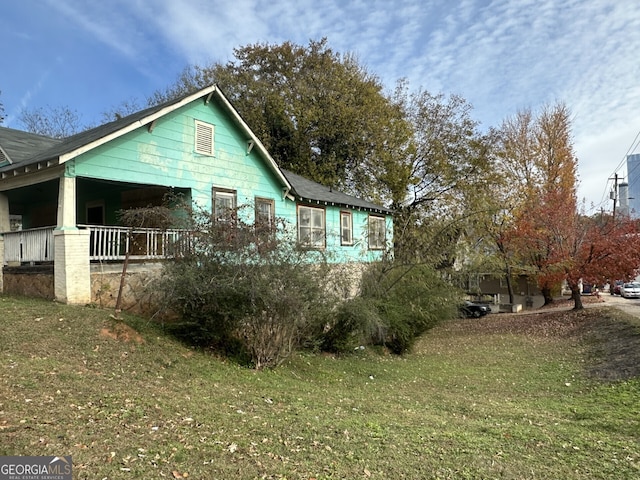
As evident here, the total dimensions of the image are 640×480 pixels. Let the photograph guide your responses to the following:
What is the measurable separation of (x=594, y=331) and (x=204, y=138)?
661 inches

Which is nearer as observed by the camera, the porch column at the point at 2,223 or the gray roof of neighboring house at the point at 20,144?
the porch column at the point at 2,223

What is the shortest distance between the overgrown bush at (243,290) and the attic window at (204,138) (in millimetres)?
4520

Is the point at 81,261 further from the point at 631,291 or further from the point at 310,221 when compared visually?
the point at 631,291

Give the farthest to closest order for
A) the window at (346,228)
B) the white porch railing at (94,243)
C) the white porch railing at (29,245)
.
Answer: the window at (346,228)
the white porch railing at (29,245)
the white porch railing at (94,243)

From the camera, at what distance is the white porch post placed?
1020 cm

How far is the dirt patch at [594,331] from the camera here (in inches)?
463

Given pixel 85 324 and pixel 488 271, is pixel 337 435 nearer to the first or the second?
pixel 85 324

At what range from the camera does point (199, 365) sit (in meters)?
8.71

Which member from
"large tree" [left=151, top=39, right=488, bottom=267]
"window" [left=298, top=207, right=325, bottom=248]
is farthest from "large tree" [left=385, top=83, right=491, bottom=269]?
"window" [left=298, top=207, right=325, bottom=248]

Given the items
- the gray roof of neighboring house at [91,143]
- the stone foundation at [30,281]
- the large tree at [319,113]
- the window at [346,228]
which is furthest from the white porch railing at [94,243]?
the large tree at [319,113]

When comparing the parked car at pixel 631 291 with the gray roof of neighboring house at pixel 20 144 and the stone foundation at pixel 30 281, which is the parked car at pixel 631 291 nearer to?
the stone foundation at pixel 30 281

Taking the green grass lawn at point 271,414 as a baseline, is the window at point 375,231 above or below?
above

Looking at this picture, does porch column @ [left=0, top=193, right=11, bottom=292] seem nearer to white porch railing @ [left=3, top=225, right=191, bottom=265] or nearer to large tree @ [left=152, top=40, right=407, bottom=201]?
white porch railing @ [left=3, top=225, right=191, bottom=265]

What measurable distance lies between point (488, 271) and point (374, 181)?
34.0 ft
